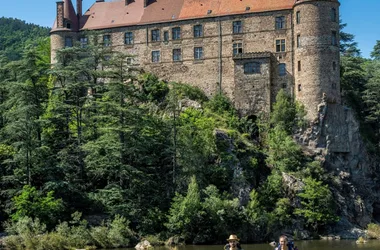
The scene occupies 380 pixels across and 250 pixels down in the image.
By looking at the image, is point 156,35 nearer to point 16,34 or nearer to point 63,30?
point 63,30

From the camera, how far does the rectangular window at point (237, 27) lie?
2613 inches

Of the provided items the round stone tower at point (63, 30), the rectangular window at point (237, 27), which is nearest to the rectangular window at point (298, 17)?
the rectangular window at point (237, 27)

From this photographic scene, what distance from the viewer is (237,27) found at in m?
66.5

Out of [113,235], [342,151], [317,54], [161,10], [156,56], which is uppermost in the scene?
[161,10]

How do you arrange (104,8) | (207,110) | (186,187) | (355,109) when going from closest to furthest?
(186,187) < (207,110) < (355,109) < (104,8)

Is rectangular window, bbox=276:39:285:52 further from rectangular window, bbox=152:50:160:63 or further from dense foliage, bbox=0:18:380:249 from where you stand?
rectangular window, bbox=152:50:160:63

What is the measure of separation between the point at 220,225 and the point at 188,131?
9.24 meters

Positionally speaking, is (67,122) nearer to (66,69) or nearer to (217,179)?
(66,69)

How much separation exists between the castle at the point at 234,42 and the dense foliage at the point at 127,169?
3.74 meters

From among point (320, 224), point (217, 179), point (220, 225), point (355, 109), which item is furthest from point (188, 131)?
point (355, 109)

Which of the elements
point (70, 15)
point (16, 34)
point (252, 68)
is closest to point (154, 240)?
point (252, 68)

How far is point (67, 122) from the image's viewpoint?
54.8 m

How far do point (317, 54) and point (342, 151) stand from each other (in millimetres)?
9416

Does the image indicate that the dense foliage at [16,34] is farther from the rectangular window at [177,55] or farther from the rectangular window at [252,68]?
the rectangular window at [252,68]
